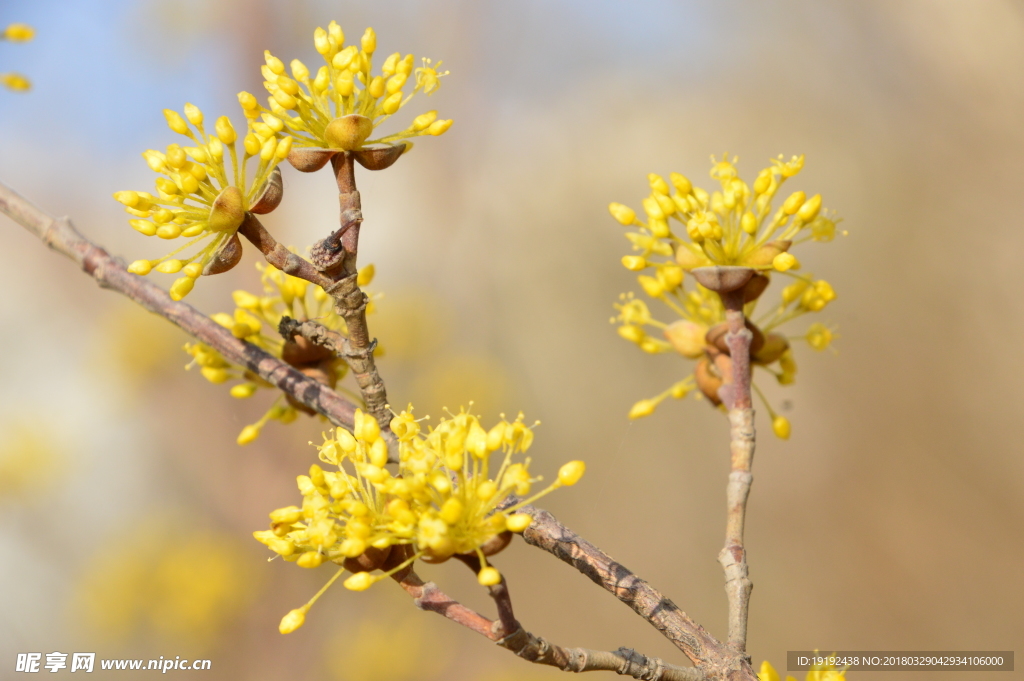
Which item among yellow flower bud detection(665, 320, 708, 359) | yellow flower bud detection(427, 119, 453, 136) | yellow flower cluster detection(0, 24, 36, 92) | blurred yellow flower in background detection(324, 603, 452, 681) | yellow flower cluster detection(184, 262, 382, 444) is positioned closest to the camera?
yellow flower cluster detection(0, 24, 36, 92)

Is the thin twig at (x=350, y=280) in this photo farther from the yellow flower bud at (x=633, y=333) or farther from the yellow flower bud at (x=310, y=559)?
the yellow flower bud at (x=633, y=333)

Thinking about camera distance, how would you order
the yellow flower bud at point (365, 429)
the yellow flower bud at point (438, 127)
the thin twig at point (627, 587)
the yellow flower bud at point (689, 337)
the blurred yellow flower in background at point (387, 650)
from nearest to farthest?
the yellow flower bud at point (365, 429)
the thin twig at point (627, 587)
the yellow flower bud at point (438, 127)
the yellow flower bud at point (689, 337)
the blurred yellow flower in background at point (387, 650)

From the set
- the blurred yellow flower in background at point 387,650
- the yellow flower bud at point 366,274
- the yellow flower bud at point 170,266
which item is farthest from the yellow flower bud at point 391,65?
the blurred yellow flower in background at point 387,650

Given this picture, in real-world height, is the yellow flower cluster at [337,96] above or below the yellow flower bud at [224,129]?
above

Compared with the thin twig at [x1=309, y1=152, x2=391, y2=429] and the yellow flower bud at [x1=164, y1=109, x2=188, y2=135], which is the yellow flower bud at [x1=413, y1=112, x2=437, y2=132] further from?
the yellow flower bud at [x1=164, y1=109, x2=188, y2=135]

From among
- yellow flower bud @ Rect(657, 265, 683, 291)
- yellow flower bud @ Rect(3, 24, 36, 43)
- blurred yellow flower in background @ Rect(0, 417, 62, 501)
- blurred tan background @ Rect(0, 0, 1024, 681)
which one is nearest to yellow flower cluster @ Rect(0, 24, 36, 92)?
yellow flower bud @ Rect(3, 24, 36, 43)

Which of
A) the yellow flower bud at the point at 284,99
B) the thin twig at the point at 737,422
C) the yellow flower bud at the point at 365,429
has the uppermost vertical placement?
the yellow flower bud at the point at 284,99
